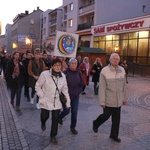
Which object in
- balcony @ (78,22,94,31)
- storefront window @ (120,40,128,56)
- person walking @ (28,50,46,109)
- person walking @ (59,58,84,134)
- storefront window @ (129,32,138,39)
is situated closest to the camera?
person walking @ (59,58,84,134)

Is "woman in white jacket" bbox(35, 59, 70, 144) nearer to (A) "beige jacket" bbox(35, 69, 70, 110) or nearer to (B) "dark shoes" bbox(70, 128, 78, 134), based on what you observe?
(A) "beige jacket" bbox(35, 69, 70, 110)

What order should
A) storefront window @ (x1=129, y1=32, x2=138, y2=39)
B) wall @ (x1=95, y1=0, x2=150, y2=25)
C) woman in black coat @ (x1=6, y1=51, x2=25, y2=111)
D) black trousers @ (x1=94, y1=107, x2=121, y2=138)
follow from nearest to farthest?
black trousers @ (x1=94, y1=107, x2=121, y2=138)
woman in black coat @ (x1=6, y1=51, x2=25, y2=111)
storefront window @ (x1=129, y1=32, x2=138, y2=39)
wall @ (x1=95, y1=0, x2=150, y2=25)

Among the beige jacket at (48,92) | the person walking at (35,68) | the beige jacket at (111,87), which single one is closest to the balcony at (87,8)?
the person walking at (35,68)

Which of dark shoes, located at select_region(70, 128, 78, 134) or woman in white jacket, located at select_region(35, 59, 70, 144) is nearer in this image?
woman in white jacket, located at select_region(35, 59, 70, 144)

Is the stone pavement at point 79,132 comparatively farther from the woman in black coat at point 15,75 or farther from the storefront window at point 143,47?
the storefront window at point 143,47

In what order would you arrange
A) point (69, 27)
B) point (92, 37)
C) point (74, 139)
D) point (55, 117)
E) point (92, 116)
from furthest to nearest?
point (69, 27) < point (92, 37) < point (92, 116) < point (74, 139) < point (55, 117)

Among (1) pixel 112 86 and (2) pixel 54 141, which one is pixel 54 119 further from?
(1) pixel 112 86

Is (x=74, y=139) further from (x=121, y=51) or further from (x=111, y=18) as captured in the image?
(x=111, y=18)

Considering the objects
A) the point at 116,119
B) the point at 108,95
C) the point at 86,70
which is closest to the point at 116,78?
the point at 108,95

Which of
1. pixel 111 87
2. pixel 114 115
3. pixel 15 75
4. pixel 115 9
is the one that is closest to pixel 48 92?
pixel 111 87

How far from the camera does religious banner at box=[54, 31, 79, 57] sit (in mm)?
7812

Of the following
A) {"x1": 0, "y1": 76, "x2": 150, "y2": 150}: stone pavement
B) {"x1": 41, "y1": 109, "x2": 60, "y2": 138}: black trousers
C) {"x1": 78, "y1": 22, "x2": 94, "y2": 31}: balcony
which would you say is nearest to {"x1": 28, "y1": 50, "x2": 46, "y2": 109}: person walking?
{"x1": 0, "y1": 76, "x2": 150, "y2": 150}: stone pavement

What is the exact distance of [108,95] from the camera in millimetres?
4781

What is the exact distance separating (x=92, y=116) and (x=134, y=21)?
18928mm
